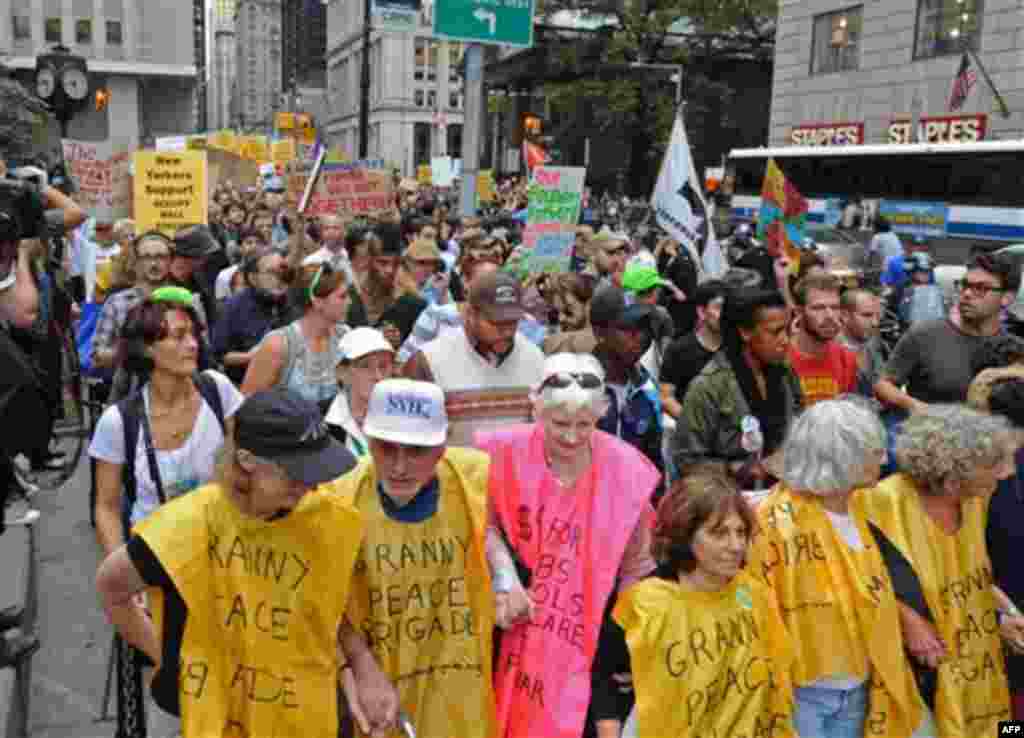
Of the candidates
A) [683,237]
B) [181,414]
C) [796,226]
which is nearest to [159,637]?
[181,414]

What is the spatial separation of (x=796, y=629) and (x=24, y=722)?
2.96 meters

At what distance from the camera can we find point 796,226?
963cm

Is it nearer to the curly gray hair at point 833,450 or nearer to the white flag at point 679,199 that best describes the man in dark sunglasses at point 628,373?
the curly gray hair at point 833,450

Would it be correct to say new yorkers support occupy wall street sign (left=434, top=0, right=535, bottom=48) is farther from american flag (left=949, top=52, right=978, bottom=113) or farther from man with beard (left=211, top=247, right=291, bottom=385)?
american flag (left=949, top=52, right=978, bottom=113)

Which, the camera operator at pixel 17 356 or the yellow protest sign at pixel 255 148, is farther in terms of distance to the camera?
the yellow protest sign at pixel 255 148

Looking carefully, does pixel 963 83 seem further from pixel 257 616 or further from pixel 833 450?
pixel 257 616

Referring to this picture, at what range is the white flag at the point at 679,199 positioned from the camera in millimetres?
8273

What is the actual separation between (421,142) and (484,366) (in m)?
95.1

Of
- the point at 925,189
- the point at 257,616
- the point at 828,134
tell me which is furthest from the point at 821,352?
the point at 828,134

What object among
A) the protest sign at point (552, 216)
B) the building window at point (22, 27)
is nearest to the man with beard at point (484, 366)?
the protest sign at point (552, 216)

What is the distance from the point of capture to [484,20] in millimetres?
9523

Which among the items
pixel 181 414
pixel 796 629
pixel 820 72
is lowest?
pixel 796 629

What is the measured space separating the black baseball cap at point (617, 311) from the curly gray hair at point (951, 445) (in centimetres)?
127

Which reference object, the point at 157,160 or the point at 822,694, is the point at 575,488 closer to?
the point at 822,694
